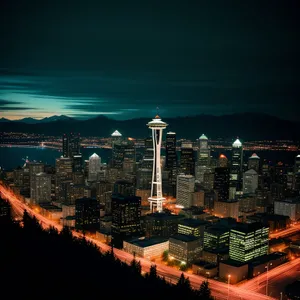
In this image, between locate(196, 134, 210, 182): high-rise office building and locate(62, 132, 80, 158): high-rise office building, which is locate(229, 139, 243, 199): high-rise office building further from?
locate(62, 132, 80, 158): high-rise office building

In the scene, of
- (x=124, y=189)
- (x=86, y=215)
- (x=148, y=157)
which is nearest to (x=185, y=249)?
(x=86, y=215)

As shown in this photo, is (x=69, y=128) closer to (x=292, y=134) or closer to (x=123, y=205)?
(x=292, y=134)

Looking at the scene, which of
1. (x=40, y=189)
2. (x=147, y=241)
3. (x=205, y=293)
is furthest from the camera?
(x=40, y=189)

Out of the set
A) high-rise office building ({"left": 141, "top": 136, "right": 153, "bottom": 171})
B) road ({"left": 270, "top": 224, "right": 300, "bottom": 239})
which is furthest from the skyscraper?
road ({"left": 270, "top": 224, "right": 300, "bottom": 239})

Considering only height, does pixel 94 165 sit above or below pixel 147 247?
above

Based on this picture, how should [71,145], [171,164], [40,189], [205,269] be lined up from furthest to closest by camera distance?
[71,145] < [171,164] < [40,189] < [205,269]

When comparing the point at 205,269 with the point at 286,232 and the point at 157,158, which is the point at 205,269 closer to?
→ the point at 286,232

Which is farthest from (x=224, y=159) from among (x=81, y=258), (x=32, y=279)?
(x=32, y=279)
